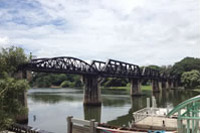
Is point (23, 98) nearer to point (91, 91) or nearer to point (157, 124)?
point (157, 124)

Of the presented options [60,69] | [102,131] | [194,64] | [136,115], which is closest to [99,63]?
[60,69]

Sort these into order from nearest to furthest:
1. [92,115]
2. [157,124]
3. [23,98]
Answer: [157,124] < [23,98] < [92,115]

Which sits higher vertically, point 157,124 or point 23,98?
point 23,98

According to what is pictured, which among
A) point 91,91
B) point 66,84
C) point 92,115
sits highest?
point 91,91

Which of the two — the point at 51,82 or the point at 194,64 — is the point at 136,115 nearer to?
the point at 194,64

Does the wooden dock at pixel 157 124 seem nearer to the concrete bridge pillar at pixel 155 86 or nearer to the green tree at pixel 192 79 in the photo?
the concrete bridge pillar at pixel 155 86

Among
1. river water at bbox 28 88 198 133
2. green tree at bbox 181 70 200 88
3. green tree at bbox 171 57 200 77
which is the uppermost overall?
green tree at bbox 171 57 200 77

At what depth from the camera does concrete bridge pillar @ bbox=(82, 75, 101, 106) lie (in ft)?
222

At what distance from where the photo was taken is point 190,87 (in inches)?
5448

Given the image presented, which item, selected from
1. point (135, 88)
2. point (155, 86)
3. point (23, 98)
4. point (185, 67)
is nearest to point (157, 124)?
point (23, 98)

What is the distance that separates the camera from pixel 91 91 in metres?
69.1

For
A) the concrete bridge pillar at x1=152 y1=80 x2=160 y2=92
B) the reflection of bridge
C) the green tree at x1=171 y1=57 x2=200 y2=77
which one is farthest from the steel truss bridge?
the green tree at x1=171 y1=57 x2=200 y2=77

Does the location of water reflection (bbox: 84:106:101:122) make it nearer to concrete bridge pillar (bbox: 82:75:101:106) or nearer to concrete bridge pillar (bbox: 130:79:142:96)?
concrete bridge pillar (bbox: 82:75:101:106)

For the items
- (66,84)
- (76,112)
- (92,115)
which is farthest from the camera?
(66,84)
